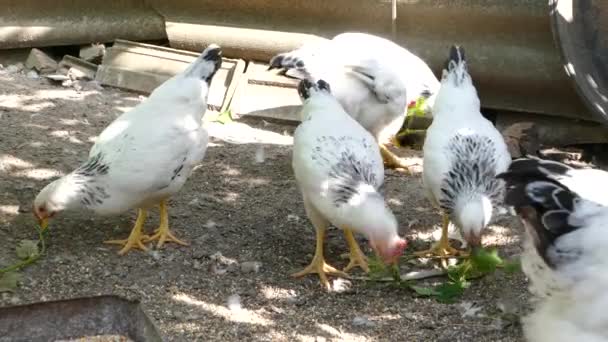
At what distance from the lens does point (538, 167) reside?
3.24 m

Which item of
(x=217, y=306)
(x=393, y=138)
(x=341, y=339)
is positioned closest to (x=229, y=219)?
(x=217, y=306)

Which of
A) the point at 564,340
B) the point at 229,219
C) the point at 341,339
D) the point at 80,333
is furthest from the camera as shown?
the point at 229,219

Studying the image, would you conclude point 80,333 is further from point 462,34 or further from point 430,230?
point 462,34

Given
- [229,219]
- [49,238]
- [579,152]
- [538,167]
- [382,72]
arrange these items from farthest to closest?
[579,152] → [382,72] → [229,219] → [49,238] → [538,167]

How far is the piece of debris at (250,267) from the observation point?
433 cm

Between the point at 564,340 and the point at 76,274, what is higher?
the point at 564,340

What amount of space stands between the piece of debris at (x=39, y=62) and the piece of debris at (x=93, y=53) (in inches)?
9.5

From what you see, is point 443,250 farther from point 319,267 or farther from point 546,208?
point 546,208

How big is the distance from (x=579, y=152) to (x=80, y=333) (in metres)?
3.67

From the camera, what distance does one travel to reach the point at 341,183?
162 inches

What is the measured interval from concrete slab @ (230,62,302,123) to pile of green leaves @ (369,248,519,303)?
211 centimetres

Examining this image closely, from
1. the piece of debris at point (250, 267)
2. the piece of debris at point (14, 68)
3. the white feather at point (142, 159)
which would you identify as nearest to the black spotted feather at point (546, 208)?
the piece of debris at point (250, 267)

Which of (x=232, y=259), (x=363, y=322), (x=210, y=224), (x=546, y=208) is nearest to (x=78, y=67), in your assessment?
(x=210, y=224)

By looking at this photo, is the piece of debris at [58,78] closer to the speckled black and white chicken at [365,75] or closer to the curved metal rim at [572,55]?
the speckled black and white chicken at [365,75]
